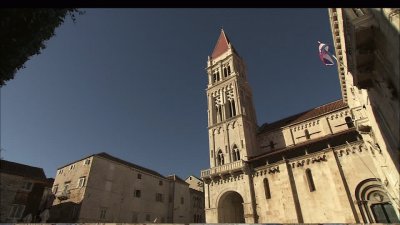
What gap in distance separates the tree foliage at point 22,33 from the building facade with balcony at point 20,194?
2767cm

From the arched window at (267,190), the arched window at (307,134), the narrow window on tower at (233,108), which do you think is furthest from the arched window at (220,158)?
the arched window at (307,134)

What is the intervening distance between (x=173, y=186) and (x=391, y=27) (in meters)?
45.0

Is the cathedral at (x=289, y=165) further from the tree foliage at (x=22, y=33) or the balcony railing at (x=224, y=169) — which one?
the tree foliage at (x=22, y=33)

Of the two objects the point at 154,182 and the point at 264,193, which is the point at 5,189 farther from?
the point at 264,193

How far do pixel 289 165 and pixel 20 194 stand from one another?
110 ft

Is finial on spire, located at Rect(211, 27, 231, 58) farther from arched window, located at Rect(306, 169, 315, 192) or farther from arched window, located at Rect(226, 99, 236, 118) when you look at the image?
arched window, located at Rect(306, 169, 315, 192)

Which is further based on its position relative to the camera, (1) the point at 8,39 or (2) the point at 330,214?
(2) the point at 330,214

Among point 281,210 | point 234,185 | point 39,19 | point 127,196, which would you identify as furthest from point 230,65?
point 39,19

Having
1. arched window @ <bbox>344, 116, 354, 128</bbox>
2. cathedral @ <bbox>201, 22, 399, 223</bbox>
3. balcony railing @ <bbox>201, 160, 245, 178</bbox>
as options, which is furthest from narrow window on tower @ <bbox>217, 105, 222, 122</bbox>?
arched window @ <bbox>344, 116, 354, 128</bbox>

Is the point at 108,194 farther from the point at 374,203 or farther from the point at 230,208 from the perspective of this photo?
the point at 374,203

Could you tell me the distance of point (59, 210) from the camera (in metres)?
33.8

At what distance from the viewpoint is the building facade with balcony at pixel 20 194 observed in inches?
1075

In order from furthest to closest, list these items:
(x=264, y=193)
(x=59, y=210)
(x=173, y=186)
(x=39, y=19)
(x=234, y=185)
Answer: (x=173, y=186)
(x=59, y=210)
(x=234, y=185)
(x=264, y=193)
(x=39, y=19)

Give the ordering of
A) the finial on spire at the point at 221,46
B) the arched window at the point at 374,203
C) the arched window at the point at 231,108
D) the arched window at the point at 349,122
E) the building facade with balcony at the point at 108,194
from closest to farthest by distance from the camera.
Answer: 1. the arched window at the point at 374,203
2. the arched window at the point at 349,122
3. the building facade with balcony at the point at 108,194
4. the arched window at the point at 231,108
5. the finial on spire at the point at 221,46
